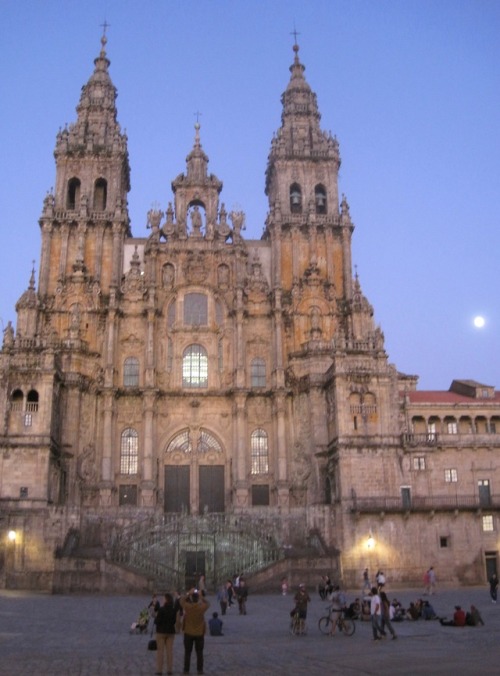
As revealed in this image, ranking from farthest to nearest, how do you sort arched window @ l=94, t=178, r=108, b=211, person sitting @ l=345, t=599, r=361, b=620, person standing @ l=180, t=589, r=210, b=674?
arched window @ l=94, t=178, r=108, b=211 → person sitting @ l=345, t=599, r=361, b=620 → person standing @ l=180, t=589, r=210, b=674

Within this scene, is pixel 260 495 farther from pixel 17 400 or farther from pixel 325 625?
pixel 325 625

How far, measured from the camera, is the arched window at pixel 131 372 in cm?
5806

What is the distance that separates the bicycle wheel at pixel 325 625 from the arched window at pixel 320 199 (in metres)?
44.7

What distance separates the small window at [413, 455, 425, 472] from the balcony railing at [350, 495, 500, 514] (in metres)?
1.92

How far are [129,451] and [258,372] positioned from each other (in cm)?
1152

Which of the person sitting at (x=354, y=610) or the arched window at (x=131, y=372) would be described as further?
the arched window at (x=131, y=372)

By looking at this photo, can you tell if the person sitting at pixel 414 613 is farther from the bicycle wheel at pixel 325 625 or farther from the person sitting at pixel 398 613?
the bicycle wheel at pixel 325 625

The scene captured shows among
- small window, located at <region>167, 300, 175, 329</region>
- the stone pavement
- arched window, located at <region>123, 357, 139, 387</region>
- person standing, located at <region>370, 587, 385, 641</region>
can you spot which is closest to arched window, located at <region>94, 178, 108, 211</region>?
small window, located at <region>167, 300, 175, 329</region>

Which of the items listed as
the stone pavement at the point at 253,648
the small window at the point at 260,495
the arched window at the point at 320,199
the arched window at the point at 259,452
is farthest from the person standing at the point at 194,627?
the arched window at the point at 320,199

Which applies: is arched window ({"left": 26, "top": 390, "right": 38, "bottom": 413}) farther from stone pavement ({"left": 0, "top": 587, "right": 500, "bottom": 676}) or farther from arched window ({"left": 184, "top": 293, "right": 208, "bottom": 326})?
stone pavement ({"left": 0, "top": 587, "right": 500, "bottom": 676})

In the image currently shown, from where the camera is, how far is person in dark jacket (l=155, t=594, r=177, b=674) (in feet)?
49.9

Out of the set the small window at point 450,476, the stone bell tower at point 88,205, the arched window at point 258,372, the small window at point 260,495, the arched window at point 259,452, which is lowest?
the small window at point 260,495

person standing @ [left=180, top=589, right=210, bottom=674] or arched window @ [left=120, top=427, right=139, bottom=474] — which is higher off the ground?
arched window @ [left=120, top=427, right=139, bottom=474]

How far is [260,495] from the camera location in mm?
56125
